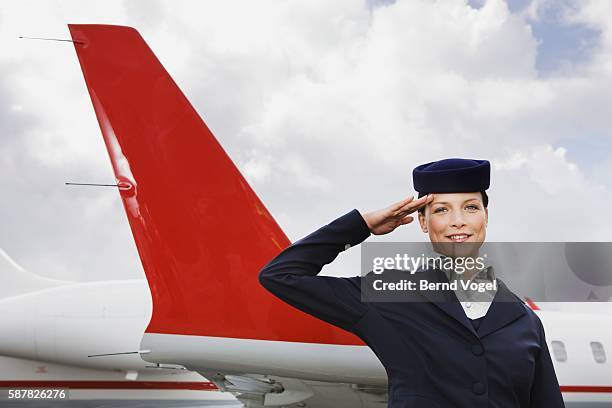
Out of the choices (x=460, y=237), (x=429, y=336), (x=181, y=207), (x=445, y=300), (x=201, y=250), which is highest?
(x=181, y=207)

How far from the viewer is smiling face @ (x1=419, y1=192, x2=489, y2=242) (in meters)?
1.96

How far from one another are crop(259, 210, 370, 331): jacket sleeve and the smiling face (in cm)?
20

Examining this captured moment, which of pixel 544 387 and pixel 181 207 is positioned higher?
pixel 181 207

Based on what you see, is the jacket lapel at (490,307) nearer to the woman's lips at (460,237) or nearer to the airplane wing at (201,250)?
the woman's lips at (460,237)

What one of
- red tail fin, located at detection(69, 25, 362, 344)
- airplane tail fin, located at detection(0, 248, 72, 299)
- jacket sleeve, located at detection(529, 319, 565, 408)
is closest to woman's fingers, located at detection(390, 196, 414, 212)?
jacket sleeve, located at detection(529, 319, 565, 408)

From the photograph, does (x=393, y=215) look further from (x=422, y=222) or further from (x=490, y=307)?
(x=490, y=307)

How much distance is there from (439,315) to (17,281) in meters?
13.9

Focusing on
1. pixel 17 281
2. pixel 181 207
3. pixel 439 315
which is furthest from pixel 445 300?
pixel 17 281

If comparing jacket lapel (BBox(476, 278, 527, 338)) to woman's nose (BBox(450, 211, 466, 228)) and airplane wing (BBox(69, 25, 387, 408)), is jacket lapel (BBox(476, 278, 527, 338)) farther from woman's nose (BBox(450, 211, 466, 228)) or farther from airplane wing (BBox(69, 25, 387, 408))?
airplane wing (BBox(69, 25, 387, 408))

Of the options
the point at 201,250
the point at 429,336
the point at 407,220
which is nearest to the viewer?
the point at 429,336

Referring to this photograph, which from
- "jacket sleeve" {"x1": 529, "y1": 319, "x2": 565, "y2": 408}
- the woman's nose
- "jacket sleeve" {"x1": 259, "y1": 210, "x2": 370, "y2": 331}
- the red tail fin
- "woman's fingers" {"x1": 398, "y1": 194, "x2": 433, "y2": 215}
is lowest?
"jacket sleeve" {"x1": 529, "y1": 319, "x2": 565, "y2": 408}

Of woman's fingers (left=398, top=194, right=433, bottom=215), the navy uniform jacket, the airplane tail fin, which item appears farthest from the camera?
the airplane tail fin

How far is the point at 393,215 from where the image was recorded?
6.59 feet

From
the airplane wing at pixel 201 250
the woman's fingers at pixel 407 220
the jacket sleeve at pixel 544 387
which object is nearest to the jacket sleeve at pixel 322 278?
the woman's fingers at pixel 407 220
